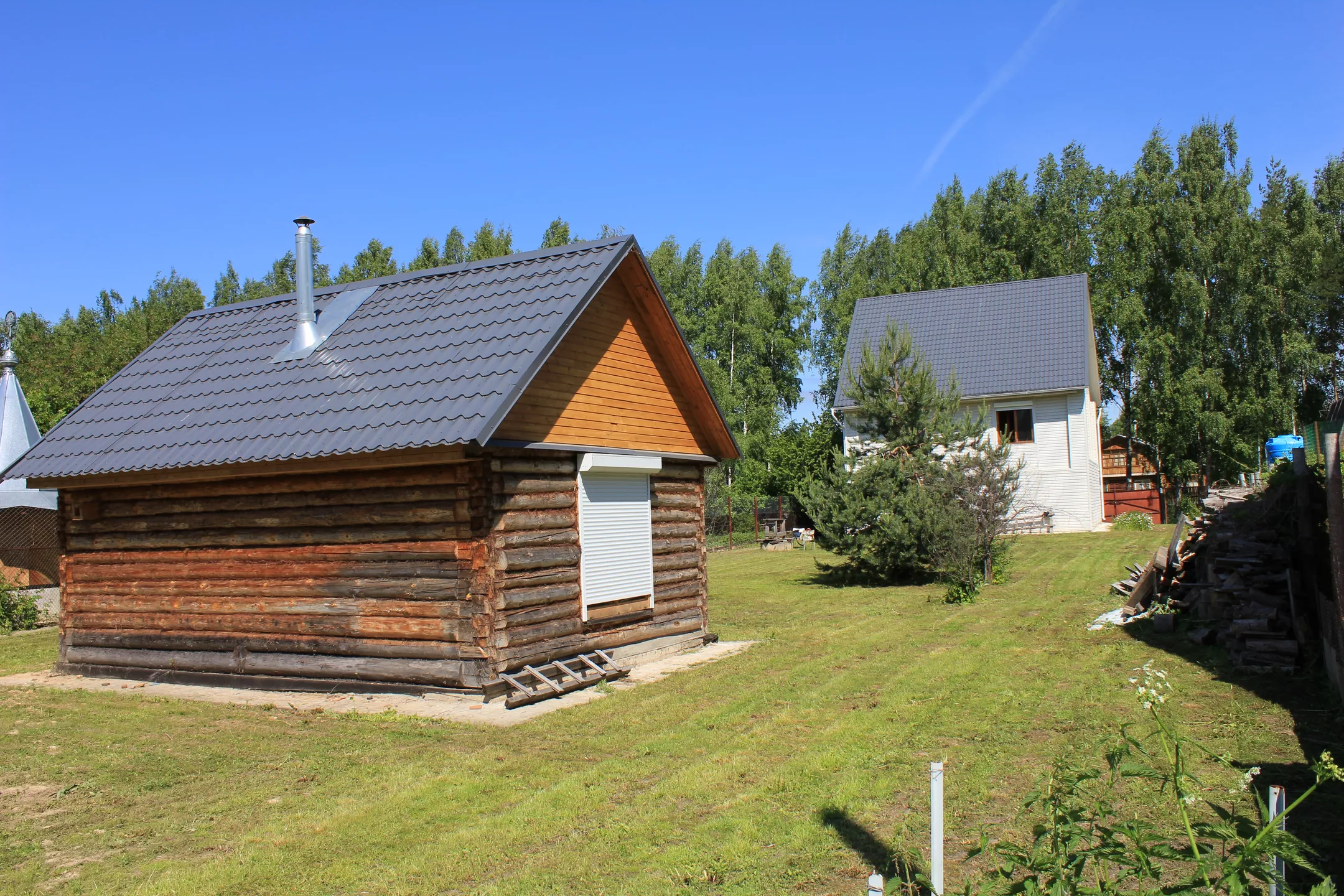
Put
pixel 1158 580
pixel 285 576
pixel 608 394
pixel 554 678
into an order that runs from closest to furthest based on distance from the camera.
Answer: pixel 554 678
pixel 285 576
pixel 608 394
pixel 1158 580

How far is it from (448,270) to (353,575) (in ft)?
15.1

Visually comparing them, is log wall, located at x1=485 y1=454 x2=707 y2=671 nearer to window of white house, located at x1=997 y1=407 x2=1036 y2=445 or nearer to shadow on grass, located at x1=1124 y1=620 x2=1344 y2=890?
shadow on grass, located at x1=1124 y1=620 x2=1344 y2=890

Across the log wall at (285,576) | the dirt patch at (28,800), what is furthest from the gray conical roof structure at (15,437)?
the dirt patch at (28,800)

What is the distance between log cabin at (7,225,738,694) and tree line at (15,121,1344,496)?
2256cm

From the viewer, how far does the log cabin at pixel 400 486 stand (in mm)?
10094

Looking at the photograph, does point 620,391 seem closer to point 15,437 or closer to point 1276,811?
point 1276,811

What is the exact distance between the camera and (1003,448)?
19.0m

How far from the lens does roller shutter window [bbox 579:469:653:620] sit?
11.4m

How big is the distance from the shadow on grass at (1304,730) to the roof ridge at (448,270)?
27.6ft

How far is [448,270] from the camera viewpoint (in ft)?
42.7

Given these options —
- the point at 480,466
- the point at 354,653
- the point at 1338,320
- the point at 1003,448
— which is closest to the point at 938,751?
the point at 480,466

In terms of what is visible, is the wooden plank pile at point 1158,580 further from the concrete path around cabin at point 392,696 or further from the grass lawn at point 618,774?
the concrete path around cabin at point 392,696

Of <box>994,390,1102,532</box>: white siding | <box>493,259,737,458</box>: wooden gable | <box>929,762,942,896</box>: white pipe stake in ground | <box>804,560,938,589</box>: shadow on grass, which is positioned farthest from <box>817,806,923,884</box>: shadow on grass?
<box>994,390,1102,532</box>: white siding

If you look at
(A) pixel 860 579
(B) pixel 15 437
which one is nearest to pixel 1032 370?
(A) pixel 860 579
